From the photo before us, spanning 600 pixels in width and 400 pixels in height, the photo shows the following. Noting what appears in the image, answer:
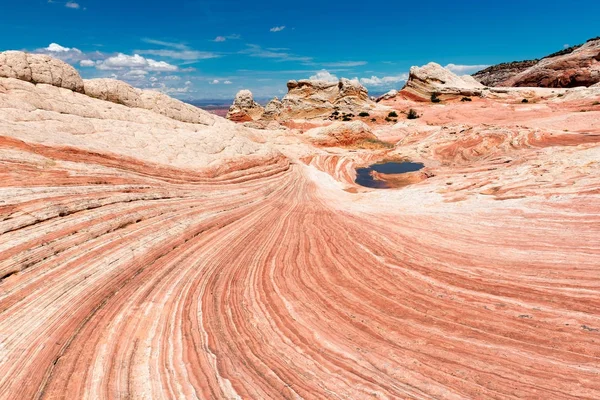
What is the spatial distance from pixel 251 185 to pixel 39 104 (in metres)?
10.4

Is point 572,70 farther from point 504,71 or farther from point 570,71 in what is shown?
point 504,71

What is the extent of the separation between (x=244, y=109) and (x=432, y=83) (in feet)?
141

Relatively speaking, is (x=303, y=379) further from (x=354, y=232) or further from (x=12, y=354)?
(x=354, y=232)

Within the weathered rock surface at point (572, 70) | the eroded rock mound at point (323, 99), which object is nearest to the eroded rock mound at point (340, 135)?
the eroded rock mound at point (323, 99)

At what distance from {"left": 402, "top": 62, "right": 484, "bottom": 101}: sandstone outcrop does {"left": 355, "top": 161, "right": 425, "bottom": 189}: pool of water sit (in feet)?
150

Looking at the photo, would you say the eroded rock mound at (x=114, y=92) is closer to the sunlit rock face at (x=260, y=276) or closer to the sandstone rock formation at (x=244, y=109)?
the sunlit rock face at (x=260, y=276)

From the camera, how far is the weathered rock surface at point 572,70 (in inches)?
2415

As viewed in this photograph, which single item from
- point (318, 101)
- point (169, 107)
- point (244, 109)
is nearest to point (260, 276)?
point (169, 107)

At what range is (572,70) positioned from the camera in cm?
6394

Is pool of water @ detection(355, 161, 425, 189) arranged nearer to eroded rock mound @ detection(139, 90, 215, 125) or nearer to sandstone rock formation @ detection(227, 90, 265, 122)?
eroded rock mound @ detection(139, 90, 215, 125)

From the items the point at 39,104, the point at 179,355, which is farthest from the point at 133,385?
the point at 39,104

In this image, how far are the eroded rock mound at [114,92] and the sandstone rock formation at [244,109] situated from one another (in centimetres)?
5160

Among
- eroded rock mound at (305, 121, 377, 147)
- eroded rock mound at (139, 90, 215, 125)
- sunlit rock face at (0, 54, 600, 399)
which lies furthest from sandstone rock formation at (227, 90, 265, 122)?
sunlit rock face at (0, 54, 600, 399)

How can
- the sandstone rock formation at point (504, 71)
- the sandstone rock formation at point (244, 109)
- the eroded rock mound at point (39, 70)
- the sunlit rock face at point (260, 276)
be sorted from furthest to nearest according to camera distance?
the sandstone rock formation at point (504, 71) → the sandstone rock formation at point (244, 109) → the eroded rock mound at point (39, 70) → the sunlit rock face at point (260, 276)
